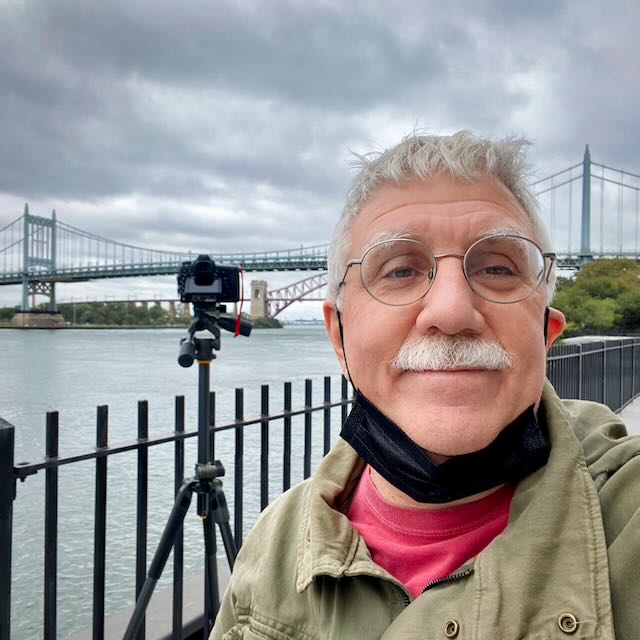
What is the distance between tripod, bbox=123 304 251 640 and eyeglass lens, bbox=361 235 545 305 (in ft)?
3.39

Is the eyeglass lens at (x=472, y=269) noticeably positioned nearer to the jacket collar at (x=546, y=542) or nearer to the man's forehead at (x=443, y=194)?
the man's forehead at (x=443, y=194)

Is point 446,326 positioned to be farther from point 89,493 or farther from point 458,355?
point 89,493

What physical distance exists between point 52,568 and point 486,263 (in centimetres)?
160

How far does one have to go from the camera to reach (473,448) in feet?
2.85

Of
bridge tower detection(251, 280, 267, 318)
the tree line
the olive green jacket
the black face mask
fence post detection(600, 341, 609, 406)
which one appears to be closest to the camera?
the olive green jacket

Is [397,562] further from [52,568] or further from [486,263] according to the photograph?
[52,568]

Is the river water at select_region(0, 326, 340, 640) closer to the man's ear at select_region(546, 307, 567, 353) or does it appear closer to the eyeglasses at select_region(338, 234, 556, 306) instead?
the eyeglasses at select_region(338, 234, 556, 306)

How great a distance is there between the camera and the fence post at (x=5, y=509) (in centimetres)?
157

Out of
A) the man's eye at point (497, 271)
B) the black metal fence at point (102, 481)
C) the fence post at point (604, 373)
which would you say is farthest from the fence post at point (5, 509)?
the fence post at point (604, 373)

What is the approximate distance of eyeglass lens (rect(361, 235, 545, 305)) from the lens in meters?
0.93

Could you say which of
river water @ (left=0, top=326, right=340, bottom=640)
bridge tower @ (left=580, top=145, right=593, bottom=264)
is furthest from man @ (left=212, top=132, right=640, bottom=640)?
bridge tower @ (left=580, top=145, right=593, bottom=264)

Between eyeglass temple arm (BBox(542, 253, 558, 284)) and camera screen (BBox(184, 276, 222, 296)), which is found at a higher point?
eyeglass temple arm (BBox(542, 253, 558, 284))

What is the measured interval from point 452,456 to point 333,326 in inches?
14.9

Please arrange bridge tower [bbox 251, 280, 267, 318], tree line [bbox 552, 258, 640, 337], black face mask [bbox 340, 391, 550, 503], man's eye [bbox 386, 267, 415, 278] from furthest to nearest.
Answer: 1. bridge tower [bbox 251, 280, 267, 318]
2. tree line [bbox 552, 258, 640, 337]
3. man's eye [bbox 386, 267, 415, 278]
4. black face mask [bbox 340, 391, 550, 503]
